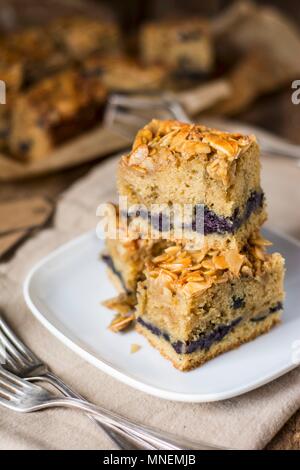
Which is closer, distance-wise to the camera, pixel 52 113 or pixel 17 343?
pixel 17 343

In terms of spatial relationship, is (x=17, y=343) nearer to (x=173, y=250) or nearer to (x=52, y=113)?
(x=173, y=250)

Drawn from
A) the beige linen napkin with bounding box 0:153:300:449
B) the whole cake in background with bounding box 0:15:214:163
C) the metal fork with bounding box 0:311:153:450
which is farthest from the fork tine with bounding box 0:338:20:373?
the whole cake in background with bounding box 0:15:214:163

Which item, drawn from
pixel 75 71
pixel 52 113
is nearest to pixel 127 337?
pixel 52 113

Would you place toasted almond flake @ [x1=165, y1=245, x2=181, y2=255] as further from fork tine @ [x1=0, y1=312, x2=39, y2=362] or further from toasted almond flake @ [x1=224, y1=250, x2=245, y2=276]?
fork tine @ [x1=0, y1=312, x2=39, y2=362]

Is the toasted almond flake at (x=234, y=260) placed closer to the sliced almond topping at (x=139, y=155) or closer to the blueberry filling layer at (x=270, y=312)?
the blueberry filling layer at (x=270, y=312)

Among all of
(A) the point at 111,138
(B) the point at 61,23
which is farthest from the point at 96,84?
(B) the point at 61,23

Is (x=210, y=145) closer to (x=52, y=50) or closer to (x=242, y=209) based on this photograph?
(x=242, y=209)

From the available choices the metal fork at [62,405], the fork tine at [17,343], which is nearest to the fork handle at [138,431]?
the metal fork at [62,405]
